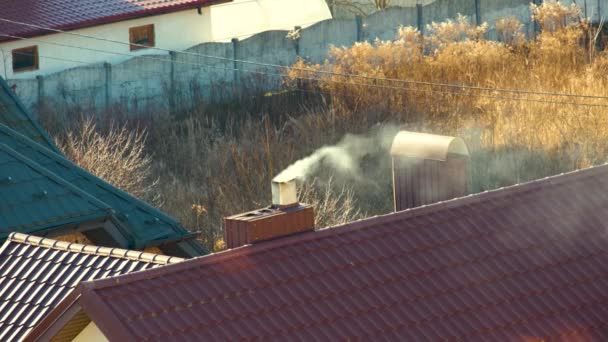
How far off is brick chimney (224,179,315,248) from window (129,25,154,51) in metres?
23.7

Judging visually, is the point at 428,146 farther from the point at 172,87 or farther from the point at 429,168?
the point at 172,87

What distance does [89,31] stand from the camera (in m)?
32.9

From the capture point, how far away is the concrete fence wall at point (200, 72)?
28812 millimetres

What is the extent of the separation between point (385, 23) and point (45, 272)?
23464 mm

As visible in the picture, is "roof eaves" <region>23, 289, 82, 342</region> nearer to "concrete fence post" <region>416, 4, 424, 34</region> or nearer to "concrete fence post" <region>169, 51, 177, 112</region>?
"concrete fence post" <region>169, 51, 177, 112</region>

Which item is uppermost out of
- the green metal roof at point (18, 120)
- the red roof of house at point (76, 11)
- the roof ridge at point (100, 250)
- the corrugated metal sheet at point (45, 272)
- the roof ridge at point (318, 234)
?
the red roof of house at point (76, 11)

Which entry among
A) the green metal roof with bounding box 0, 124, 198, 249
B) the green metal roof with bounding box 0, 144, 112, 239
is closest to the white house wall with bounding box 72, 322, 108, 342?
the green metal roof with bounding box 0, 144, 112, 239

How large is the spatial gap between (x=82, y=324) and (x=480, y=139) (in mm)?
17324

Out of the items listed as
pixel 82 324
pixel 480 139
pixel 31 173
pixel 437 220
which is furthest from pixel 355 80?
pixel 82 324

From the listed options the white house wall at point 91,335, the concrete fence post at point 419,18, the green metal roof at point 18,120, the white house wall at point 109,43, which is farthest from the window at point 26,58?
the white house wall at point 91,335

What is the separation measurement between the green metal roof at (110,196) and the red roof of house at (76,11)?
1708cm

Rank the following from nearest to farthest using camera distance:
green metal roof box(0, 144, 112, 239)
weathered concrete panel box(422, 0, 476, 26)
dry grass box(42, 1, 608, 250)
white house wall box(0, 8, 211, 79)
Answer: green metal roof box(0, 144, 112, 239) → dry grass box(42, 1, 608, 250) → white house wall box(0, 8, 211, 79) → weathered concrete panel box(422, 0, 476, 26)

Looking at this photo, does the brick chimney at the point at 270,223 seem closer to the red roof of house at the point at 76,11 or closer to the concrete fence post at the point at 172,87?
the concrete fence post at the point at 172,87

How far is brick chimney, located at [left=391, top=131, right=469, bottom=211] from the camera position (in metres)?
13.9
